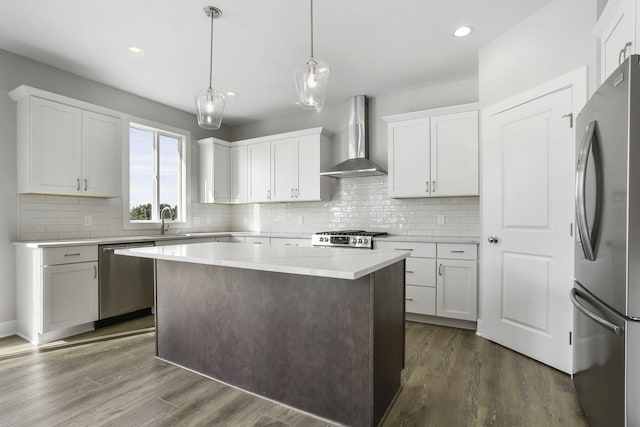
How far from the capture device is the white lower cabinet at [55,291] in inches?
116

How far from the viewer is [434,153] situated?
146 inches

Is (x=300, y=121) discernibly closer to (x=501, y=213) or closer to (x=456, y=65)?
(x=456, y=65)

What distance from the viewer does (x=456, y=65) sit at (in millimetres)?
3535

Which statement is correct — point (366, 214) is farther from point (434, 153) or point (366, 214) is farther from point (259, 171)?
point (259, 171)

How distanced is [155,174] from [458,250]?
399 cm

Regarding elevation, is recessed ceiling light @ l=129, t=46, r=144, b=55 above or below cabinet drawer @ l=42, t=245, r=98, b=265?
above

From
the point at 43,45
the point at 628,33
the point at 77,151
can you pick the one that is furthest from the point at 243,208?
the point at 628,33

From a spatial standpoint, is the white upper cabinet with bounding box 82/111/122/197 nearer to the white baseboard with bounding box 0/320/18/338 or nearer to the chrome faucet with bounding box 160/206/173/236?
the chrome faucet with bounding box 160/206/173/236

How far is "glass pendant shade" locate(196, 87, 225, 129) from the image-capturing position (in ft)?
7.75

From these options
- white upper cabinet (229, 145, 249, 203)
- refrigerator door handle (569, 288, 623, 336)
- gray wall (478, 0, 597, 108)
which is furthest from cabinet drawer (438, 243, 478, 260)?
white upper cabinet (229, 145, 249, 203)

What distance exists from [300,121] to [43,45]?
10.1 feet

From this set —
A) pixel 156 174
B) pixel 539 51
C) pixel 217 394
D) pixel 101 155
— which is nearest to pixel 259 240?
pixel 156 174

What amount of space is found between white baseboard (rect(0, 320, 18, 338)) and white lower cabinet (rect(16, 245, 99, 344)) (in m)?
0.05

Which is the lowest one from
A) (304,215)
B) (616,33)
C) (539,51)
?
(304,215)
